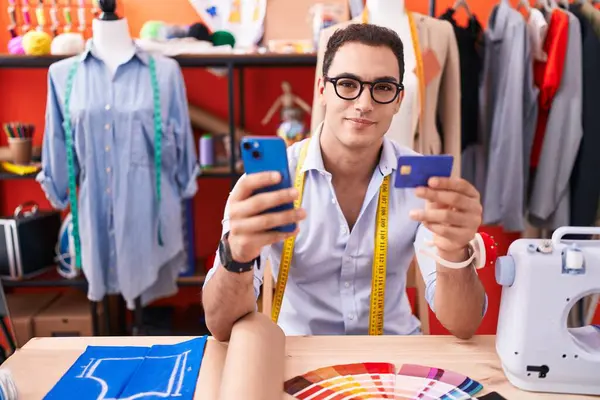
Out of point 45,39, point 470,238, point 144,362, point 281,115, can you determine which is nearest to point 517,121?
point 281,115

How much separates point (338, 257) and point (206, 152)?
169cm

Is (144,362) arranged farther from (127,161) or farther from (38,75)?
(38,75)

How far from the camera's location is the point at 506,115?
2711 millimetres

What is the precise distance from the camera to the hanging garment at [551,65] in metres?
2.60

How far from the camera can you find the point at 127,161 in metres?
2.56

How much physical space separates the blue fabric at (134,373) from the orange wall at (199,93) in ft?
7.32

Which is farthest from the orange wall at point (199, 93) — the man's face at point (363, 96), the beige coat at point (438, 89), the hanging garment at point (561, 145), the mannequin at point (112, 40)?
the man's face at point (363, 96)

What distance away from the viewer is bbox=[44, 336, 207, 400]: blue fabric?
100 cm

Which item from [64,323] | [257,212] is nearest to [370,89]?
[257,212]

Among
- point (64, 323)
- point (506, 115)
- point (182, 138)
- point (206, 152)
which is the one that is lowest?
point (64, 323)

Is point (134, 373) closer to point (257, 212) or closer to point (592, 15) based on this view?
point (257, 212)

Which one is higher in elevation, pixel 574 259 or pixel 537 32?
pixel 537 32

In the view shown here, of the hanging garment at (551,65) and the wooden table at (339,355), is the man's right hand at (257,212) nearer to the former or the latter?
the wooden table at (339,355)

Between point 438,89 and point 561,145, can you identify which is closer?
point 438,89
